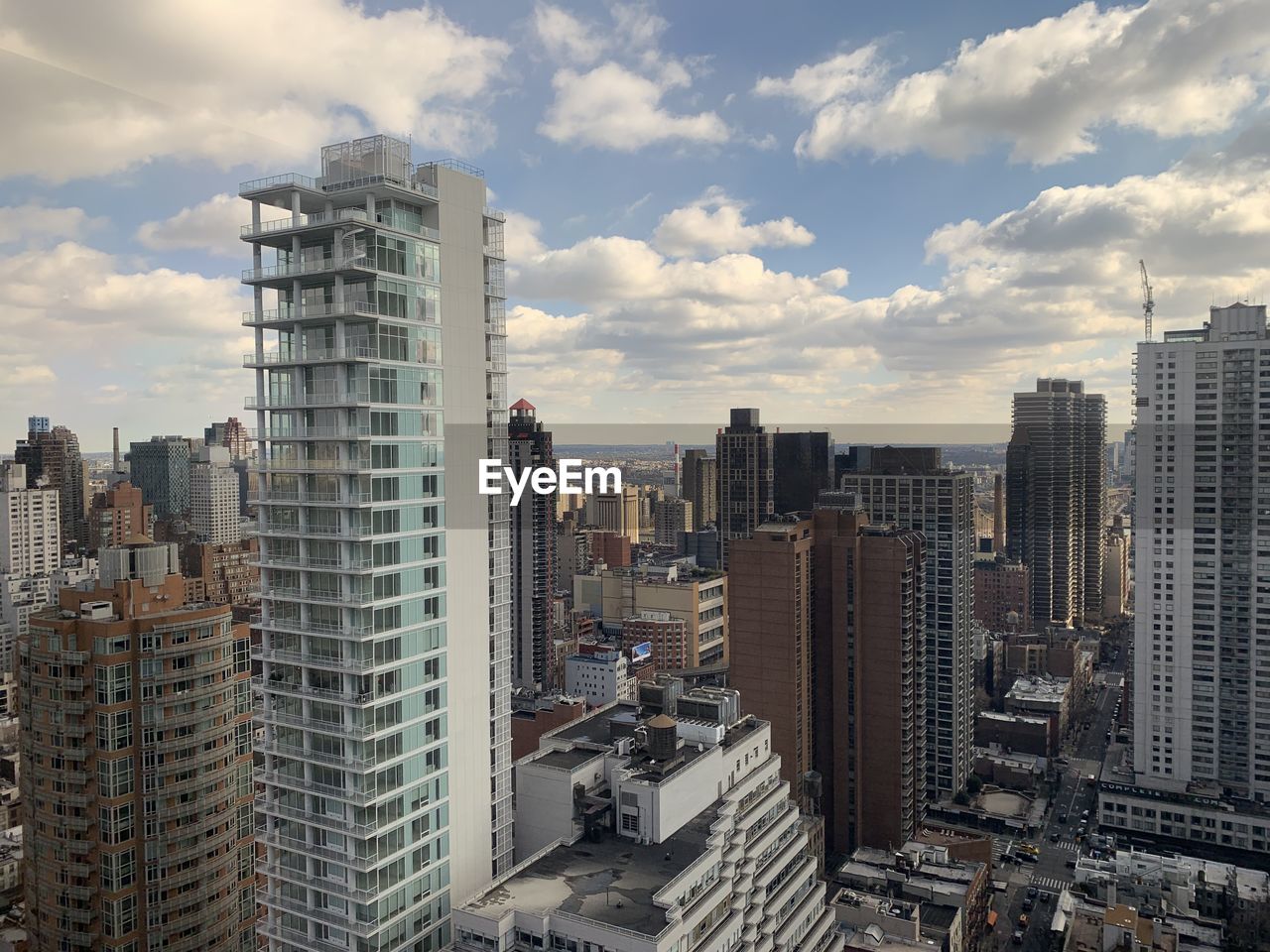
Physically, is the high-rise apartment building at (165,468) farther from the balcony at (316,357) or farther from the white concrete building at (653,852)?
the balcony at (316,357)

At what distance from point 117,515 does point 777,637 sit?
4478cm

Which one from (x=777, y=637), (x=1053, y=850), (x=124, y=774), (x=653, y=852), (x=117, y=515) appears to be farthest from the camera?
(x=117, y=515)

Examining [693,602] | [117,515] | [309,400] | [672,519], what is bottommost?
[693,602]

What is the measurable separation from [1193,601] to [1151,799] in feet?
27.7

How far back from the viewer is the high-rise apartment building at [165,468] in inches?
2938

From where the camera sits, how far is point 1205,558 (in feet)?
123

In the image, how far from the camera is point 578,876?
54.2 feet

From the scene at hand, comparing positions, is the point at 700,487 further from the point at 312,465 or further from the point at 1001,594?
the point at 312,465

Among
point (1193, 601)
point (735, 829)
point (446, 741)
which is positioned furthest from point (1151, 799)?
point (446, 741)

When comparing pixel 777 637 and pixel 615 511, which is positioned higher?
pixel 615 511

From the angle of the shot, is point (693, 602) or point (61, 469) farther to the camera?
point (61, 469)

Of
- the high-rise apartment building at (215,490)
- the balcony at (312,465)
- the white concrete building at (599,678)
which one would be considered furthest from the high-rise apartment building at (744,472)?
the balcony at (312,465)

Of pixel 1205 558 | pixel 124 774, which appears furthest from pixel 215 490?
pixel 1205 558

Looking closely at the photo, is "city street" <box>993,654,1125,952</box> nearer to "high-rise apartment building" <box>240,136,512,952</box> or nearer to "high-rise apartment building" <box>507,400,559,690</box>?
"high-rise apartment building" <box>240,136,512,952</box>
